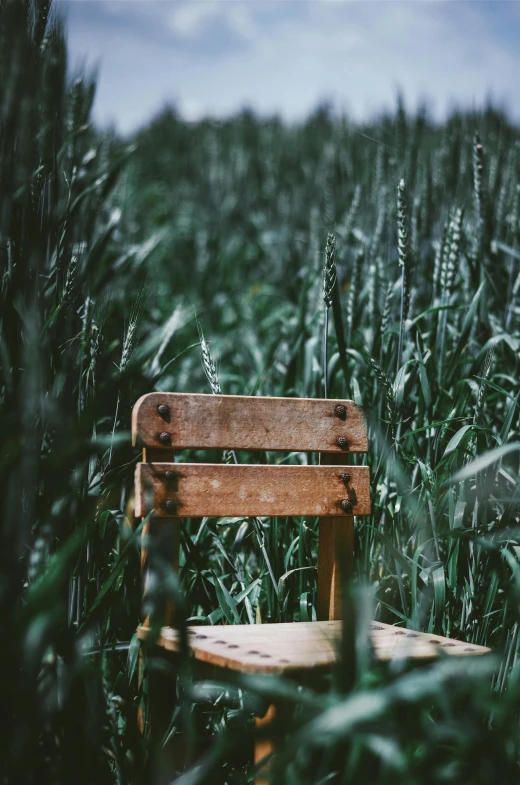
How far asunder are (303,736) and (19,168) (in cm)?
102

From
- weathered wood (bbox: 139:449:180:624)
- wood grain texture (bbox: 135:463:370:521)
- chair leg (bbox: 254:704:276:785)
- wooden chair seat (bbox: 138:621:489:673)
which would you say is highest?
wood grain texture (bbox: 135:463:370:521)

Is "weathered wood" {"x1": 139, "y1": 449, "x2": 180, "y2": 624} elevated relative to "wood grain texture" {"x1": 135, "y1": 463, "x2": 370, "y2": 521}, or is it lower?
lower

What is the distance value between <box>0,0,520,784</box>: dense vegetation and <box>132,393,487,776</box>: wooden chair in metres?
0.08

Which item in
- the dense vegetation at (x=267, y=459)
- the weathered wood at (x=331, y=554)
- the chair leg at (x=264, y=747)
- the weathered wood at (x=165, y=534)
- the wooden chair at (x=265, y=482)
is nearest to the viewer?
the dense vegetation at (x=267, y=459)

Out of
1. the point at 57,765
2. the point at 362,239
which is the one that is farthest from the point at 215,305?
the point at 57,765

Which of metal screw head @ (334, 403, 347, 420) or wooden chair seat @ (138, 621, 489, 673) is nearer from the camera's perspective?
wooden chair seat @ (138, 621, 489, 673)

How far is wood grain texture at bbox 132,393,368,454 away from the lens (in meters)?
1.77

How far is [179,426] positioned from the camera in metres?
1.80

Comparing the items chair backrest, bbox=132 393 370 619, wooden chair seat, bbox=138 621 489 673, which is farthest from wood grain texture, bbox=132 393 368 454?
wooden chair seat, bbox=138 621 489 673

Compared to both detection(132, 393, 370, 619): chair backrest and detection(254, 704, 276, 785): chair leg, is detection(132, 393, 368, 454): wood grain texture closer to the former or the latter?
Answer: detection(132, 393, 370, 619): chair backrest

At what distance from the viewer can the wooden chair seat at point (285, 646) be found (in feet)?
4.55

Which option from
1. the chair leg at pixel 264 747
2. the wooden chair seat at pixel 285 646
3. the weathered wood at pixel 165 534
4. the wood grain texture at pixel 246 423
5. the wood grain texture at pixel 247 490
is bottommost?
the chair leg at pixel 264 747

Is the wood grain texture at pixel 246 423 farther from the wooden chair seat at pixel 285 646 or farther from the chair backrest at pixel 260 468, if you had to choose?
the wooden chair seat at pixel 285 646

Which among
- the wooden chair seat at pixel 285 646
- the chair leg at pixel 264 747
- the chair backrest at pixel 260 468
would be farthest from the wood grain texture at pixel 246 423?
the chair leg at pixel 264 747
